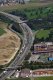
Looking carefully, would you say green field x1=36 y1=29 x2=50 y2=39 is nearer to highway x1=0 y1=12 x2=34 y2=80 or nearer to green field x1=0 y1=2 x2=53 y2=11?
highway x1=0 y1=12 x2=34 y2=80

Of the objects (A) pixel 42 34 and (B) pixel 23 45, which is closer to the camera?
(B) pixel 23 45

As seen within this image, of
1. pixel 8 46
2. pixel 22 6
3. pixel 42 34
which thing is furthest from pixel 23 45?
pixel 22 6

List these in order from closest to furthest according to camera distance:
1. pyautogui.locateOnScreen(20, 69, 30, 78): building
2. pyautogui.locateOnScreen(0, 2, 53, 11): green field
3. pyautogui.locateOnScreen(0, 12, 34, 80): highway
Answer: pyautogui.locateOnScreen(20, 69, 30, 78): building < pyautogui.locateOnScreen(0, 12, 34, 80): highway < pyautogui.locateOnScreen(0, 2, 53, 11): green field

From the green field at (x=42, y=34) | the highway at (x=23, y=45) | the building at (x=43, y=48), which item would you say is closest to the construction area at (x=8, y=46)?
the highway at (x=23, y=45)

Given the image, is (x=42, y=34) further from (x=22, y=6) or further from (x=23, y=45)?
(x=22, y=6)

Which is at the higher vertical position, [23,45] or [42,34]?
[23,45]

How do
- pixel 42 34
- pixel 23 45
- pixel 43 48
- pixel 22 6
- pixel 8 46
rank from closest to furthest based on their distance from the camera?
pixel 43 48, pixel 8 46, pixel 23 45, pixel 42 34, pixel 22 6

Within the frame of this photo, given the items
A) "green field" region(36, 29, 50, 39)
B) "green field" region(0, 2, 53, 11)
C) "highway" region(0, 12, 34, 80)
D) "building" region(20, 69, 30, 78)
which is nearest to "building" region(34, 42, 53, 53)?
"highway" region(0, 12, 34, 80)

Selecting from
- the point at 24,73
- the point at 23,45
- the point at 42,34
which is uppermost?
the point at 24,73
